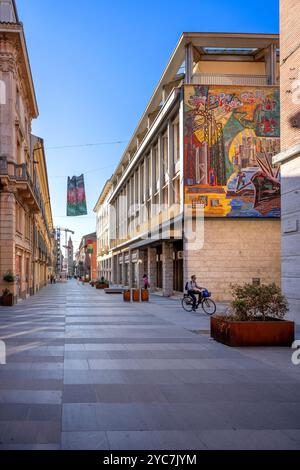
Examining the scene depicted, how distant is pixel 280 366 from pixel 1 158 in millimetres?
19849

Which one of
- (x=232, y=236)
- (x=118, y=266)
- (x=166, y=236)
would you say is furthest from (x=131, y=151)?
(x=232, y=236)

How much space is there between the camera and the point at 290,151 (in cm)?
1578

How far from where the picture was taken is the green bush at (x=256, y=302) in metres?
11.6

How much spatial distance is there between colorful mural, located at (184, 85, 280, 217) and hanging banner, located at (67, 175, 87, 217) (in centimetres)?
659

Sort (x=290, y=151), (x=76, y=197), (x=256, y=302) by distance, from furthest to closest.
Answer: (x=76, y=197), (x=290, y=151), (x=256, y=302)

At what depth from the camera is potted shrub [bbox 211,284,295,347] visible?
11.5 metres

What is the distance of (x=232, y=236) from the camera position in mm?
27969

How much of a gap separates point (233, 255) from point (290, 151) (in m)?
12.7

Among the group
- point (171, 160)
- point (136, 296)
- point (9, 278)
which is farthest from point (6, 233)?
point (171, 160)

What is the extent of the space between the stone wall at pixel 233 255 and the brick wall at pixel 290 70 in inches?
452

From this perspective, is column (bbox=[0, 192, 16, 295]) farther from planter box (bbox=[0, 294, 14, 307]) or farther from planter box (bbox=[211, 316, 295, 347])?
planter box (bbox=[211, 316, 295, 347])

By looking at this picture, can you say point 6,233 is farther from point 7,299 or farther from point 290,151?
point 290,151

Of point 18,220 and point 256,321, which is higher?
point 18,220
